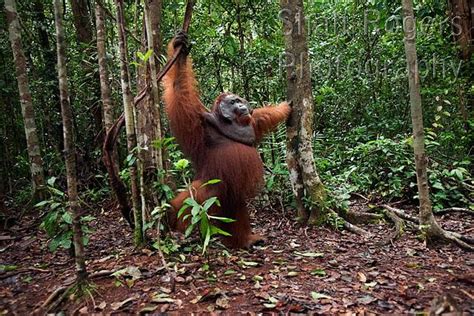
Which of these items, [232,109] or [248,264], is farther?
[232,109]

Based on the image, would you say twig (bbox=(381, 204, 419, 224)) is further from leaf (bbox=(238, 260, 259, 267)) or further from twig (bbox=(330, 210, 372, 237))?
leaf (bbox=(238, 260, 259, 267))

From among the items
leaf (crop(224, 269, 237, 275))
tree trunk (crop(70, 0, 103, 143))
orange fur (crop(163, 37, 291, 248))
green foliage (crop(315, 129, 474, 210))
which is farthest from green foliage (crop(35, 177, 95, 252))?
tree trunk (crop(70, 0, 103, 143))

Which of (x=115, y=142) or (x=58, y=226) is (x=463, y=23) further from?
(x=58, y=226)

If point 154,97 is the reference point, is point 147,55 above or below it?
above

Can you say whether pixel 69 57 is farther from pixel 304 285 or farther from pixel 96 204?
pixel 304 285

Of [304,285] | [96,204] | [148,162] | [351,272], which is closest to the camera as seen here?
[304,285]

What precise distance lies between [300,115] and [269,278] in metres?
1.99

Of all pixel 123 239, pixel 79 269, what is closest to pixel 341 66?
pixel 123 239

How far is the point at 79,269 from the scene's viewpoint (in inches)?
113

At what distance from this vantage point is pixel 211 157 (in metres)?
4.14

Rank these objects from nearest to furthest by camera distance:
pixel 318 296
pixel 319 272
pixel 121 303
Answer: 1. pixel 121 303
2. pixel 318 296
3. pixel 319 272

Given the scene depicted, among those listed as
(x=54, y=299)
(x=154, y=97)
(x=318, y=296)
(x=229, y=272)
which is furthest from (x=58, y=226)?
(x=318, y=296)

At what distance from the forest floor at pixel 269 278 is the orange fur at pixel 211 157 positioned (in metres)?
0.38

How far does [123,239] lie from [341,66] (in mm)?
5748
